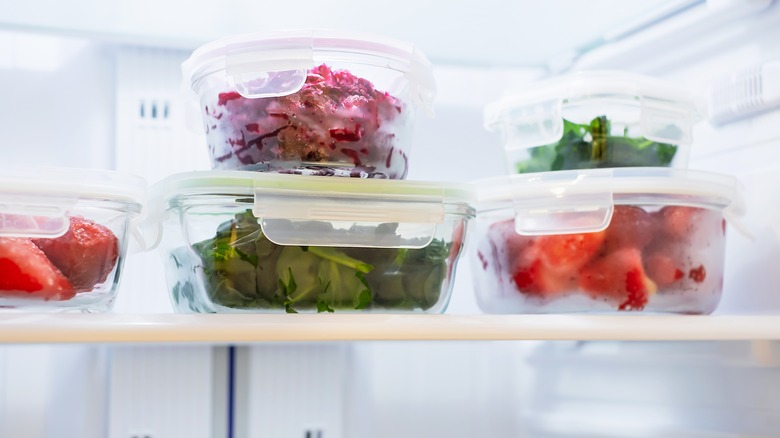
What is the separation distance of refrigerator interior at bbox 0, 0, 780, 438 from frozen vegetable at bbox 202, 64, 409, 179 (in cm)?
17

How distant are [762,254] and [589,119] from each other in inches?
10.2

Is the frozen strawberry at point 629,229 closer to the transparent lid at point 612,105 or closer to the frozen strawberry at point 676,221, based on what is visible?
the frozen strawberry at point 676,221

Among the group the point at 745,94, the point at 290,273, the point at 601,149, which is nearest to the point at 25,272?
the point at 290,273

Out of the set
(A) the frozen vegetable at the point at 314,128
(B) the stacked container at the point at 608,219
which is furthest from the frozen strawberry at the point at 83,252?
(B) the stacked container at the point at 608,219

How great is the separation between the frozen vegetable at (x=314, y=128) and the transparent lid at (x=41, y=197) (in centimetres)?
14

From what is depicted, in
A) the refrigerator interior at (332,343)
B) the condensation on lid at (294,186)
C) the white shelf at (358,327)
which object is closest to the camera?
the white shelf at (358,327)

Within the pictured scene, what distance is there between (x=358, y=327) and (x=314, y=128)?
211mm

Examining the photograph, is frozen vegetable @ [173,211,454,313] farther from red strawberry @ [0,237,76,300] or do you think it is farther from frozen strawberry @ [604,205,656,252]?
frozen strawberry @ [604,205,656,252]

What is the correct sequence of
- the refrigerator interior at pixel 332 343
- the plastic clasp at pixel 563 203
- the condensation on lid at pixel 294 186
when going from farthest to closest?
the refrigerator interior at pixel 332 343, the plastic clasp at pixel 563 203, the condensation on lid at pixel 294 186

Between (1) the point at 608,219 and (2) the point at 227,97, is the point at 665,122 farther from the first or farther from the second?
(2) the point at 227,97

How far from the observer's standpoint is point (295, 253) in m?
0.83

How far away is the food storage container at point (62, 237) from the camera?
2.52 feet

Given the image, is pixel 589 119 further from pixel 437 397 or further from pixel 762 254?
pixel 437 397

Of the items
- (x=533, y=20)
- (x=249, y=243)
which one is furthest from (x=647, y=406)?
(x=249, y=243)
